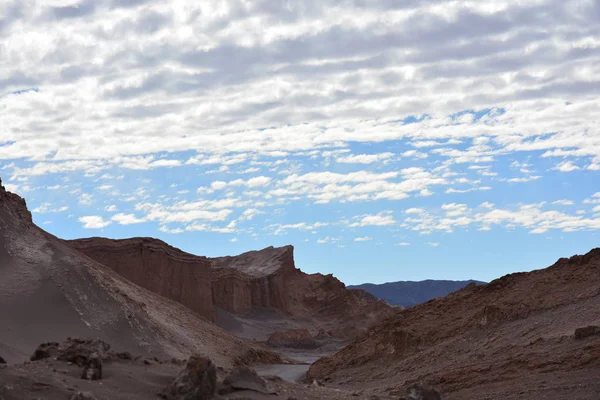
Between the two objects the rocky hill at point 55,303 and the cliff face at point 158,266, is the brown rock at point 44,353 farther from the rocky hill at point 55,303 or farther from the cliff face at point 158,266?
the cliff face at point 158,266

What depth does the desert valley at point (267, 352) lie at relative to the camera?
9.95 metres

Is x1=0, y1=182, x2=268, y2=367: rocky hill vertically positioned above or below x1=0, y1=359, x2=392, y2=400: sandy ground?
above

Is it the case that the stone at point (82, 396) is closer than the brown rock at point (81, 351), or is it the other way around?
the stone at point (82, 396)

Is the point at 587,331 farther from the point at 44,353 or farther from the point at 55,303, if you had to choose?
the point at 55,303

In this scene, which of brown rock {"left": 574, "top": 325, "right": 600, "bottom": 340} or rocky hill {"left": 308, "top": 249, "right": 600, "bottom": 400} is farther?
brown rock {"left": 574, "top": 325, "right": 600, "bottom": 340}

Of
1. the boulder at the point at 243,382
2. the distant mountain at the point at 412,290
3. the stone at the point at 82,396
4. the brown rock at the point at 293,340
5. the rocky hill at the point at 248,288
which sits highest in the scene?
the distant mountain at the point at 412,290

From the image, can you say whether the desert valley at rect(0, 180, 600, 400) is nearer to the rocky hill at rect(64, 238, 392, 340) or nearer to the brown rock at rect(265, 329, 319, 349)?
the rocky hill at rect(64, 238, 392, 340)

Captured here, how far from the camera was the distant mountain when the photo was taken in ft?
575

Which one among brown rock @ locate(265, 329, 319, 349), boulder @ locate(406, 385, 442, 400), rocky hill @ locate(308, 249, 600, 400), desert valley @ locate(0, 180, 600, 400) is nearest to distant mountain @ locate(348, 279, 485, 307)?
brown rock @ locate(265, 329, 319, 349)

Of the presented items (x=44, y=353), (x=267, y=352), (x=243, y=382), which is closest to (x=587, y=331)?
(x=243, y=382)

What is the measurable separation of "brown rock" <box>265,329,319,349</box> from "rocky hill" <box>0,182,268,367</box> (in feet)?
92.6

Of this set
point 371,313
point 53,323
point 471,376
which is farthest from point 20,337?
point 371,313

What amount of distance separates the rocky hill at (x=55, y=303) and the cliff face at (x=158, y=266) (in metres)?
17.2

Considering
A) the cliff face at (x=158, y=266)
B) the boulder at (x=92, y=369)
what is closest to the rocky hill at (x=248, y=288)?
the cliff face at (x=158, y=266)
